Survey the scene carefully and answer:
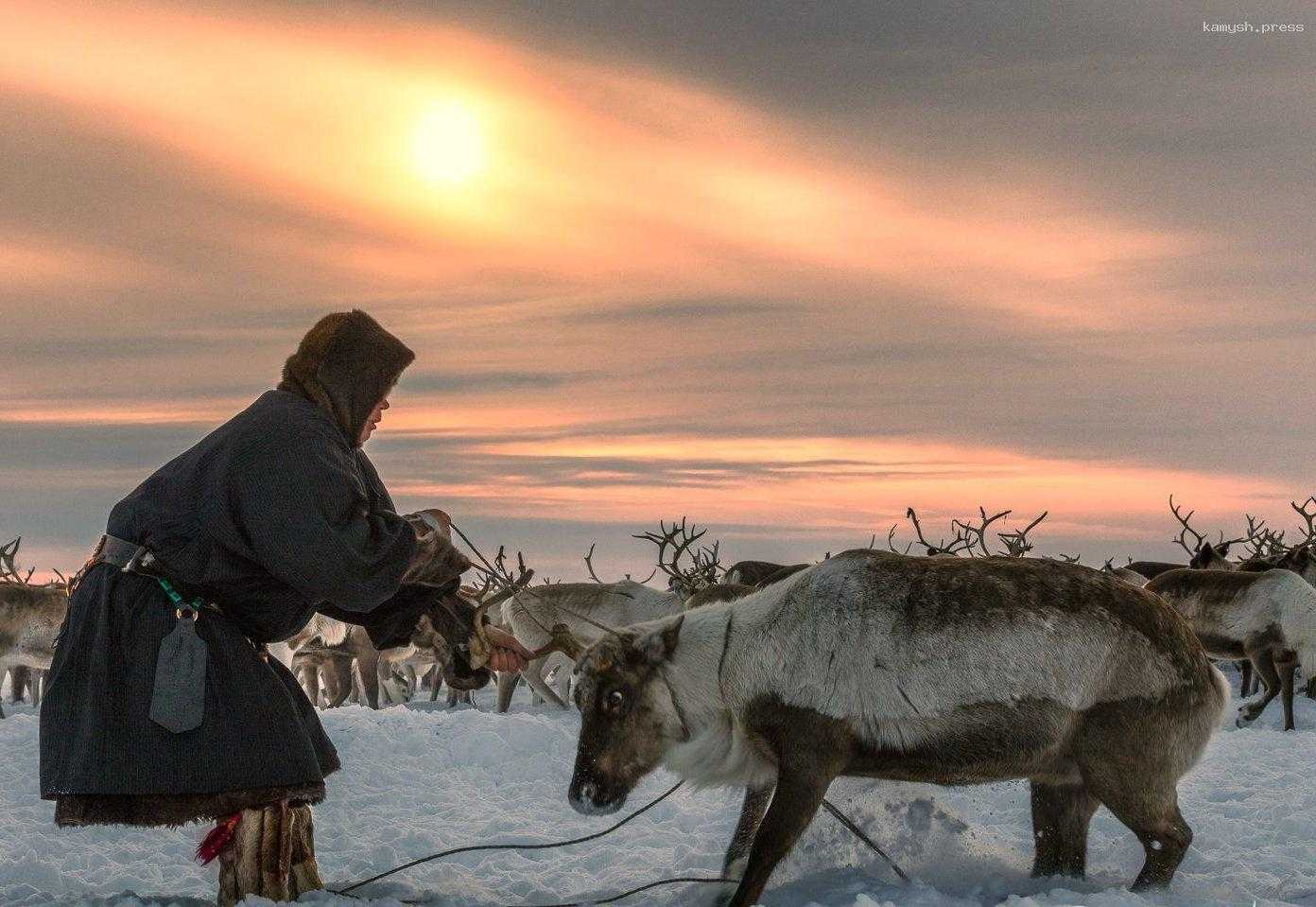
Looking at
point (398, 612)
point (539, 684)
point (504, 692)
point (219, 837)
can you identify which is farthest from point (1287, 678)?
point (219, 837)

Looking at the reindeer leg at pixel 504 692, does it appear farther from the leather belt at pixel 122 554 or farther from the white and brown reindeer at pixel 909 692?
the leather belt at pixel 122 554

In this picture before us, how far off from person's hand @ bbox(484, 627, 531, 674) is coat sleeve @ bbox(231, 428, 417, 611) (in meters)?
0.72

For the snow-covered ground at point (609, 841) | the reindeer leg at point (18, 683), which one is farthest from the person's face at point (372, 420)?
the reindeer leg at point (18, 683)

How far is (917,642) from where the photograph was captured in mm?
5035

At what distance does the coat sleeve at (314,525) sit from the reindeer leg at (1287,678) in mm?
13148

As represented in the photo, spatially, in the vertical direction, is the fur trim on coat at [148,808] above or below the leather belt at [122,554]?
below

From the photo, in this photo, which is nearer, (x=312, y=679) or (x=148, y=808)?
(x=148, y=808)

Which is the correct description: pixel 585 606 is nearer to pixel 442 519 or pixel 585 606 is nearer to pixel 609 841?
pixel 609 841

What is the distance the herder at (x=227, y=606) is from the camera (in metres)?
4.54

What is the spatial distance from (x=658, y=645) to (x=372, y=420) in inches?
52.9

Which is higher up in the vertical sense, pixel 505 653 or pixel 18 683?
pixel 505 653

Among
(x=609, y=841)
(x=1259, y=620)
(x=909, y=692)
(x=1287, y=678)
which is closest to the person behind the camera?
(x=909, y=692)

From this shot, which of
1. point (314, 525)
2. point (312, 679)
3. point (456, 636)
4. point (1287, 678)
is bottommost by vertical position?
point (312, 679)

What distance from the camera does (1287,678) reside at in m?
15.7
